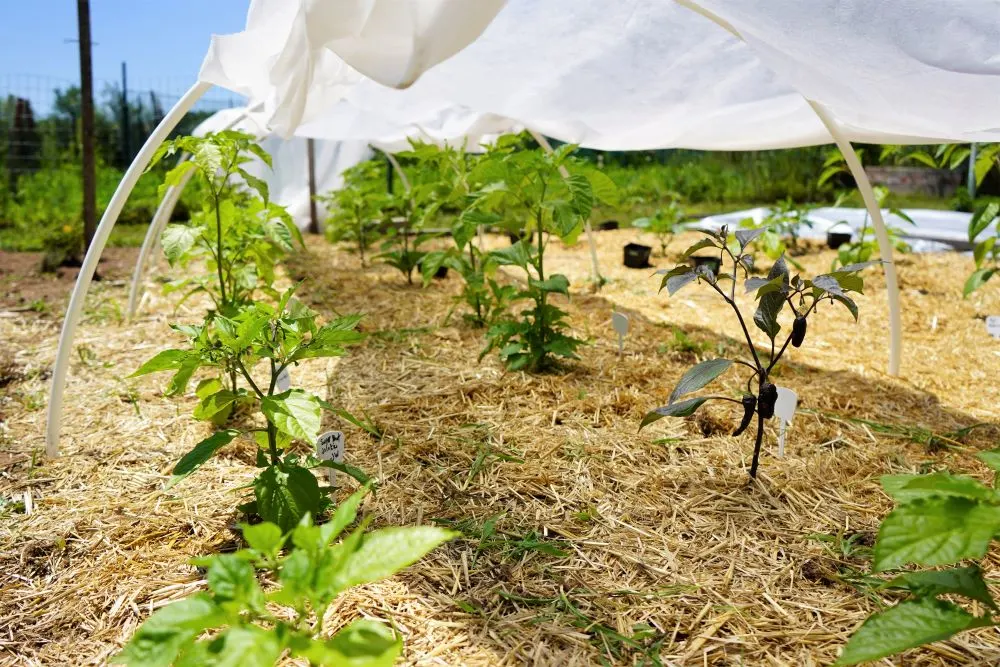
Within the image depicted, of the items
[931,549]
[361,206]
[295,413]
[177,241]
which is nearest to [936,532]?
[931,549]

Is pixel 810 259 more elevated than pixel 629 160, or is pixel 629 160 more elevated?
pixel 629 160

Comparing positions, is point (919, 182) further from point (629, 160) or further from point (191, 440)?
point (191, 440)

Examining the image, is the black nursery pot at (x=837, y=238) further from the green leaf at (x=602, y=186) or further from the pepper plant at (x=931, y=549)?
the pepper plant at (x=931, y=549)

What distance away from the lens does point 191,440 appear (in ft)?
6.77

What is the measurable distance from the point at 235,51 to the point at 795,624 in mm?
1768

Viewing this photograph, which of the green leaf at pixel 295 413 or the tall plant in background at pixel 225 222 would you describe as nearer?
the green leaf at pixel 295 413

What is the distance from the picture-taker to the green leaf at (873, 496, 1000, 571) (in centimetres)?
87

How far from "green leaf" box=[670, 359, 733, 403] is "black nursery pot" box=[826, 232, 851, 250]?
14.9ft

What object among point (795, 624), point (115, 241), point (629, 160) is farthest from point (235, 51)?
point (629, 160)

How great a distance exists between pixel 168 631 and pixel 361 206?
4.08 m

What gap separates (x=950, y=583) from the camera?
38.6 inches

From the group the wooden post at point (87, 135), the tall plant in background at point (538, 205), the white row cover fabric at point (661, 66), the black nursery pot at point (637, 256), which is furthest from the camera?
the black nursery pot at point (637, 256)

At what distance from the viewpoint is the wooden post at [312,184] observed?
6785 millimetres

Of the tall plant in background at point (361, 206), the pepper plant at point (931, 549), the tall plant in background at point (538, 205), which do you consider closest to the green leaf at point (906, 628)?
the pepper plant at point (931, 549)
